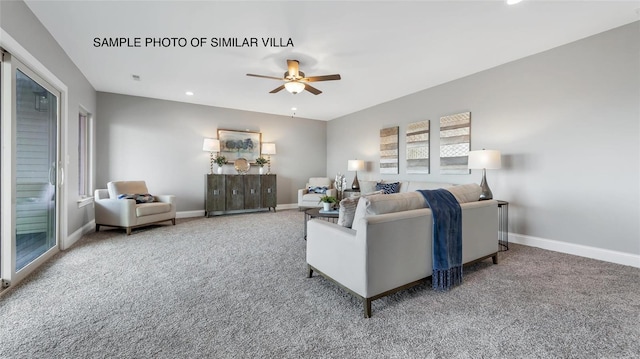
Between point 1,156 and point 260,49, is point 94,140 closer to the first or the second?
point 1,156

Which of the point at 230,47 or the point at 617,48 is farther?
the point at 230,47

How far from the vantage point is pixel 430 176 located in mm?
4777

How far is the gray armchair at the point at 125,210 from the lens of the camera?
4.16 meters

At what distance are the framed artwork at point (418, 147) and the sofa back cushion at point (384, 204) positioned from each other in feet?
9.40

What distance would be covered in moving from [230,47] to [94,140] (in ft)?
11.9

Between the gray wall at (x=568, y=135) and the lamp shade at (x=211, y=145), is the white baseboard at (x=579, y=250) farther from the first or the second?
the lamp shade at (x=211, y=145)

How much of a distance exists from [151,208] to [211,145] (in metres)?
1.90

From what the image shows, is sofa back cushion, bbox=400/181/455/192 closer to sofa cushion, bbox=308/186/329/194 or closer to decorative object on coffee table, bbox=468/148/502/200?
decorative object on coffee table, bbox=468/148/502/200

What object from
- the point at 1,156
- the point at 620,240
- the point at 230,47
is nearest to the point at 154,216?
the point at 1,156

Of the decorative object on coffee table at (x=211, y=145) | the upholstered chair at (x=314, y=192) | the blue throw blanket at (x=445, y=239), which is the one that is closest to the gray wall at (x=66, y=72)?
the decorative object on coffee table at (x=211, y=145)

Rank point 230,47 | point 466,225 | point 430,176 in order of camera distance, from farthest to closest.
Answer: point 430,176
point 230,47
point 466,225

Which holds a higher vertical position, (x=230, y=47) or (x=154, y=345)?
(x=230, y=47)

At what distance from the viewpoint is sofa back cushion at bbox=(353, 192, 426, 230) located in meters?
1.93

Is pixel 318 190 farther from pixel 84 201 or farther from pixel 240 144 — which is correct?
pixel 84 201
